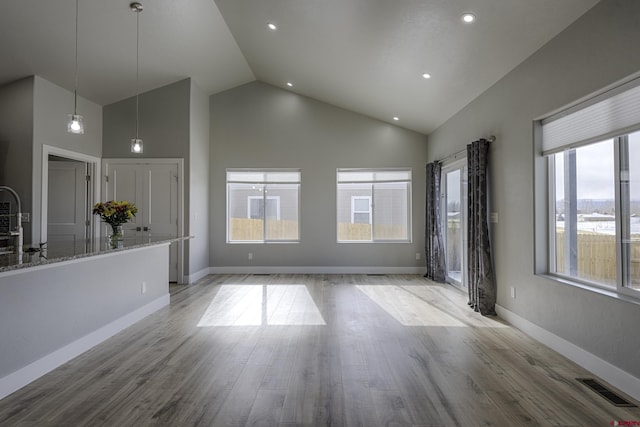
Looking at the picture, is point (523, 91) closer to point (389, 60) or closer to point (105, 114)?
point (389, 60)

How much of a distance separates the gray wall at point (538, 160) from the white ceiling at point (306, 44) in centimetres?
21

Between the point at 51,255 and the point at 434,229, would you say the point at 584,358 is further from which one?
the point at 51,255

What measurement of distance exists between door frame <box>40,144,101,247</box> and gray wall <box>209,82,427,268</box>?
6.39 ft

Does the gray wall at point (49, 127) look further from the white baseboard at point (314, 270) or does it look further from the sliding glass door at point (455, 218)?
the sliding glass door at point (455, 218)

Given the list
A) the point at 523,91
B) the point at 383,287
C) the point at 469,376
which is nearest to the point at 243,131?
the point at 383,287

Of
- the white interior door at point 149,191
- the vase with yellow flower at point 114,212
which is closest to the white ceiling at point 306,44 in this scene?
the white interior door at point 149,191

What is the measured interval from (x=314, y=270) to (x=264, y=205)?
1632mm

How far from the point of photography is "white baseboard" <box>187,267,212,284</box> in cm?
620

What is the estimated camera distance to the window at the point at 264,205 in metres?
7.21

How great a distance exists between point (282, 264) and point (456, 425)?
5344 millimetres

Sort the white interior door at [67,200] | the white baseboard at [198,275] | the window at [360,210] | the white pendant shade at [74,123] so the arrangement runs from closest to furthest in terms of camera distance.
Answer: the white pendant shade at [74,123]
the white interior door at [67,200]
the white baseboard at [198,275]
the window at [360,210]

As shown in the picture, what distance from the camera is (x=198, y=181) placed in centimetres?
653

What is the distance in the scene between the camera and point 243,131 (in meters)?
7.13

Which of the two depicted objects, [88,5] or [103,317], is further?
[88,5]
